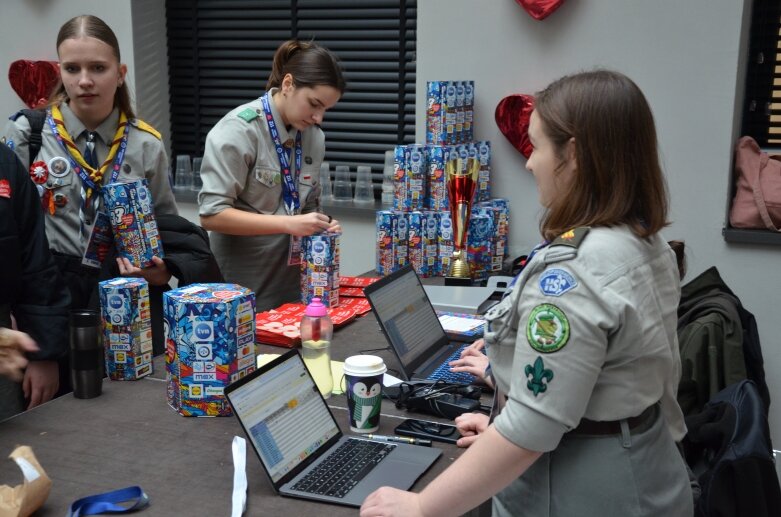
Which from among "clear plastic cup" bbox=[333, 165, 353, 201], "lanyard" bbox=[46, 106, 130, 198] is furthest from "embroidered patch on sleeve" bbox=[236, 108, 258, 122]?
"clear plastic cup" bbox=[333, 165, 353, 201]

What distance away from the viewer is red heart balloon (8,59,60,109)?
15.6ft

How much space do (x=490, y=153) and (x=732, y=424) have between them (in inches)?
83.3

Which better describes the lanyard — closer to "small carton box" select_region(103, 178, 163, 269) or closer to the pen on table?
"small carton box" select_region(103, 178, 163, 269)

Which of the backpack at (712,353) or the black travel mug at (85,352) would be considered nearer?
the black travel mug at (85,352)

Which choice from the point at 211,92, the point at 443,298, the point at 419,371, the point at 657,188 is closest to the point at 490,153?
the point at 443,298

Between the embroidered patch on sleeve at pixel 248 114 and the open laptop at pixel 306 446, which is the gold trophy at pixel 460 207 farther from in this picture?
the open laptop at pixel 306 446

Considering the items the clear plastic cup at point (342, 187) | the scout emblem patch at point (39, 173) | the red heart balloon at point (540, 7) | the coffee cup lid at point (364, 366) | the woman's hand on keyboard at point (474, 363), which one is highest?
the red heart balloon at point (540, 7)

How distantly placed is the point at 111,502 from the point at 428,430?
683mm

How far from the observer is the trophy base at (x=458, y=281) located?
315 centimetres

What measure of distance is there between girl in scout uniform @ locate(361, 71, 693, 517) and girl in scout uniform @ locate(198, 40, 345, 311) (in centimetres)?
146

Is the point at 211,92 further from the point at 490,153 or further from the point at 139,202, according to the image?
the point at 139,202

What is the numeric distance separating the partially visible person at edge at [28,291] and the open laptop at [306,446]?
0.83 metres

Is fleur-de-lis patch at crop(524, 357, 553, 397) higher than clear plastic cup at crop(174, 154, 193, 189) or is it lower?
lower

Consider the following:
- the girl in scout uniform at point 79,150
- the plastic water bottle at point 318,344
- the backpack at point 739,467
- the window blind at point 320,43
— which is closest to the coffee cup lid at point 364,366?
the plastic water bottle at point 318,344
